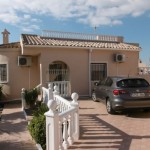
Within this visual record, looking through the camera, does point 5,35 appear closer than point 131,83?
No

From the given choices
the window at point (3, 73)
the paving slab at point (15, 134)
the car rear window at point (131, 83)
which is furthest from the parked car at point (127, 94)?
the window at point (3, 73)

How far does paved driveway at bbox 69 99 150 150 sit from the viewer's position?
6.20m

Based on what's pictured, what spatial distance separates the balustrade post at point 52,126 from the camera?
196 inches

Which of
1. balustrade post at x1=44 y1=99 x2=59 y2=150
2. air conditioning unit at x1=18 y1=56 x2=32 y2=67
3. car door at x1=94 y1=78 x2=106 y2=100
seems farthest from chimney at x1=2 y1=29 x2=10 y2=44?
balustrade post at x1=44 y1=99 x2=59 y2=150

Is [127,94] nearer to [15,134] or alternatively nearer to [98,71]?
[15,134]

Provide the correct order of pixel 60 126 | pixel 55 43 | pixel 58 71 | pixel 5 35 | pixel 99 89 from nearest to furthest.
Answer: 1. pixel 60 126
2. pixel 99 89
3. pixel 55 43
4. pixel 58 71
5. pixel 5 35

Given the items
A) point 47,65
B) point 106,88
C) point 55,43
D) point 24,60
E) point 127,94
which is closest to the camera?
point 127,94

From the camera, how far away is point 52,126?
504 cm

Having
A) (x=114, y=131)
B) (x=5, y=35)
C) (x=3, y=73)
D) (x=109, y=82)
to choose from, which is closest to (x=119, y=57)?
(x=109, y=82)

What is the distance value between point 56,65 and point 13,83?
10.7 ft

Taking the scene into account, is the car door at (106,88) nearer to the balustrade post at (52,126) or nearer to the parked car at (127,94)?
the parked car at (127,94)

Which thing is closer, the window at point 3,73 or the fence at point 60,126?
the fence at point 60,126

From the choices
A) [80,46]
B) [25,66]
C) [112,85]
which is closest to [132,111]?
[112,85]

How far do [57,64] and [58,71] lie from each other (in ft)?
2.26
